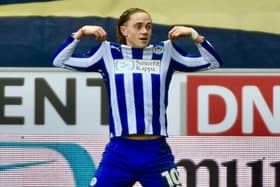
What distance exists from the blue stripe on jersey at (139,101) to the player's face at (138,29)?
16cm

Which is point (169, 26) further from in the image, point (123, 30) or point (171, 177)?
point (171, 177)

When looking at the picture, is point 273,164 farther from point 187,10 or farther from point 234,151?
point 187,10

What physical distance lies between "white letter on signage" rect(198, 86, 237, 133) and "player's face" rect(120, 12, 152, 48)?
142cm

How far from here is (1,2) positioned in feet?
18.7

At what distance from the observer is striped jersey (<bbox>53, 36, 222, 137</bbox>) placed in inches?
163

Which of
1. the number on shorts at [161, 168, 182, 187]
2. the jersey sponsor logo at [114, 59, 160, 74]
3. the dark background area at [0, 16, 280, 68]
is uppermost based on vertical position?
the dark background area at [0, 16, 280, 68]

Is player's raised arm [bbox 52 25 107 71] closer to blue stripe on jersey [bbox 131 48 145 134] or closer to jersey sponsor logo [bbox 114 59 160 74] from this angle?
jersey sponsor logo [bbox 114 59 160 74]

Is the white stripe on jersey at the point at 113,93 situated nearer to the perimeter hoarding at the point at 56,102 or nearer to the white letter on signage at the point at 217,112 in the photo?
the perimeter hoarding at the point at 56,102

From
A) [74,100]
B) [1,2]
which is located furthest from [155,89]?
[1,2]

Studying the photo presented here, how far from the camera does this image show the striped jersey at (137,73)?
13.6 feet

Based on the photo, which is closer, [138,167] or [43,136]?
[138,167]

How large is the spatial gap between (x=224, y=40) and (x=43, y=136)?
4.27 ft

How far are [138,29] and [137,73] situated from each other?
0.21 m

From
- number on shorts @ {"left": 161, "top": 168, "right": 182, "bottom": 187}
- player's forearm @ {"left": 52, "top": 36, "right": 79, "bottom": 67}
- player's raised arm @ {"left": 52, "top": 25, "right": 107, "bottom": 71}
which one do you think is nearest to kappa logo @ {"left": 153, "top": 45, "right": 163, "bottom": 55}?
player's raised arm @ {"left": 52, "top": 25, "right": 107, "bottom": 71}
